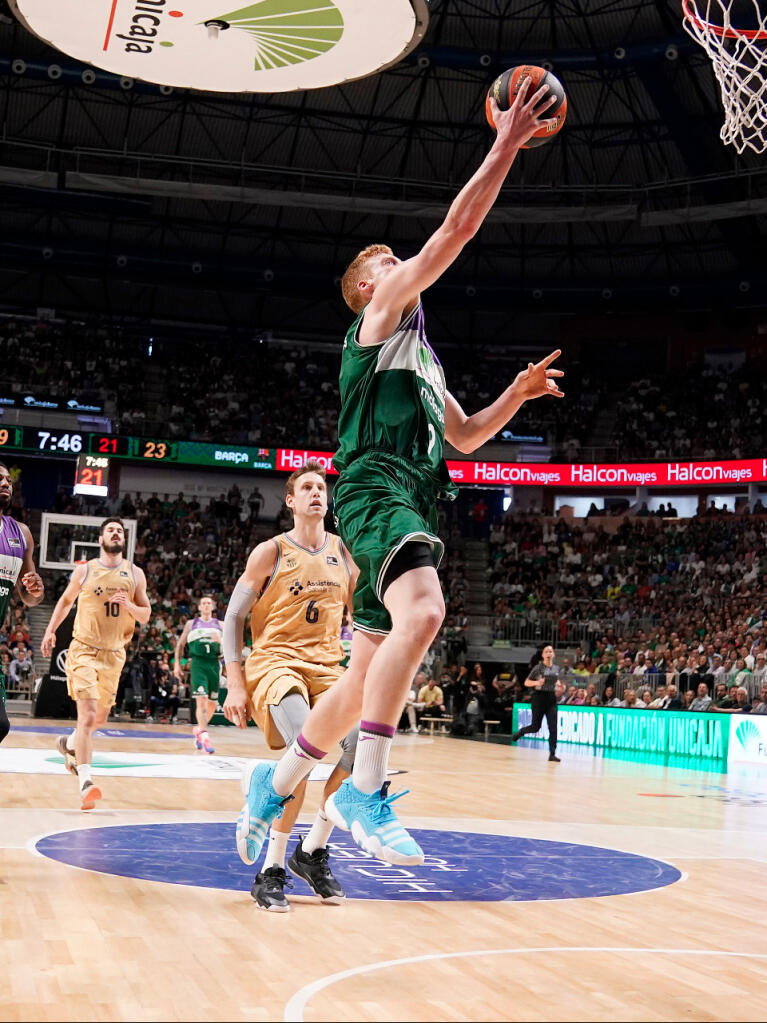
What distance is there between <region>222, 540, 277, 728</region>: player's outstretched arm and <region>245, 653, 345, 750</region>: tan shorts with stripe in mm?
120

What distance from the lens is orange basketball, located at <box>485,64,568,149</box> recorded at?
4316 mm

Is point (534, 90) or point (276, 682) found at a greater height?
point (534, 90)

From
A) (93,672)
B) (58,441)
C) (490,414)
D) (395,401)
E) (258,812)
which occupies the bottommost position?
(258,812)

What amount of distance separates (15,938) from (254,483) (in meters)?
34.7

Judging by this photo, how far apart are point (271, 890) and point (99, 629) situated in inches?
183

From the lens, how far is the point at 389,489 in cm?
454

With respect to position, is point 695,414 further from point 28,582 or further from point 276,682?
point 276,682

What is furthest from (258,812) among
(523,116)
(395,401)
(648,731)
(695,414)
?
(695,414)

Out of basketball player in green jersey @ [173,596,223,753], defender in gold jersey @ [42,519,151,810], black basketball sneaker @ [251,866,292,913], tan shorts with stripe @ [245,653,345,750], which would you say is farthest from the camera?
basketball player in green jersey @ [173,596,223,753]

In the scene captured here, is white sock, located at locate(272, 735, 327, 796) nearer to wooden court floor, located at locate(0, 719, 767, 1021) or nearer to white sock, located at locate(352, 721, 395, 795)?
wooden court floor, located at locate(0, 719, 767, 1021)

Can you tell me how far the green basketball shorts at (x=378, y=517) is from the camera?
4.35 metres

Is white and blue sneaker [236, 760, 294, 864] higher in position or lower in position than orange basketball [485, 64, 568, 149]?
lower

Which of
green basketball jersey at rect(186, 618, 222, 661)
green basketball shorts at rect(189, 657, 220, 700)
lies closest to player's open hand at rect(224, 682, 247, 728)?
green basketball jersey at rect(186, 618, 222, 661)

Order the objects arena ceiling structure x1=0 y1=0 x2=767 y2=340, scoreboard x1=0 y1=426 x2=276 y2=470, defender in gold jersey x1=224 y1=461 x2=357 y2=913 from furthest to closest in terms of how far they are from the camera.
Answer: scoreboard x1=0 y1=426 x2=276 y2=470
arena ceiling structure x1=0 y1=0 x2=767 y2=340
defender in gold jersey x1=224 y1=461 x2=357 y2=913
